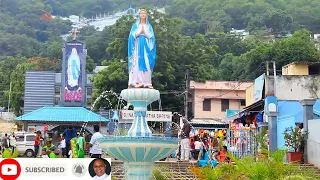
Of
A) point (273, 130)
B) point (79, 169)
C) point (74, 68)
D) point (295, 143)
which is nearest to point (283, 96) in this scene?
point (273, 130)

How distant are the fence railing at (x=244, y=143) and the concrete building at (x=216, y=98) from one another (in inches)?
681

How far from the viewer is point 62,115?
36750mm

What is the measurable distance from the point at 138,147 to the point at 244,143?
1354cm

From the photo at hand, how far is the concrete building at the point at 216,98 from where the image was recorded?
4141cm

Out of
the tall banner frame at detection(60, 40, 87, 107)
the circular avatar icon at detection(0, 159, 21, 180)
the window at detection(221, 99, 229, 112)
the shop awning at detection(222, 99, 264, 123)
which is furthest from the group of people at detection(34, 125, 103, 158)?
the window at detection(221, 99, 229, 112)

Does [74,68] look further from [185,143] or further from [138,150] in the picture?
[138,150]

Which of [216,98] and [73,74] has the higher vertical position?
[73,74]

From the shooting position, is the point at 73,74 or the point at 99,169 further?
the point at 73,74

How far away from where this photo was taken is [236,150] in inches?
885

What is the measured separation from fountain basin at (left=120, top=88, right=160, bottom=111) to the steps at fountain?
3.89 meters

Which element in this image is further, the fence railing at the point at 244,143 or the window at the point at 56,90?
the window at the point at 56,90

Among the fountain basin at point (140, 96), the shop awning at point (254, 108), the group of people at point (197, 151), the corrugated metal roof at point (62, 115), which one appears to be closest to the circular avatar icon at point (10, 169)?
the fountain basin at point (140, 96)

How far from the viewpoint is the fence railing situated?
69.8 ft

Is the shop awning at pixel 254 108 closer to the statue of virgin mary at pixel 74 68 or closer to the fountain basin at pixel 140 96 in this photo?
the statue of virgin mary at pixel 74 68
